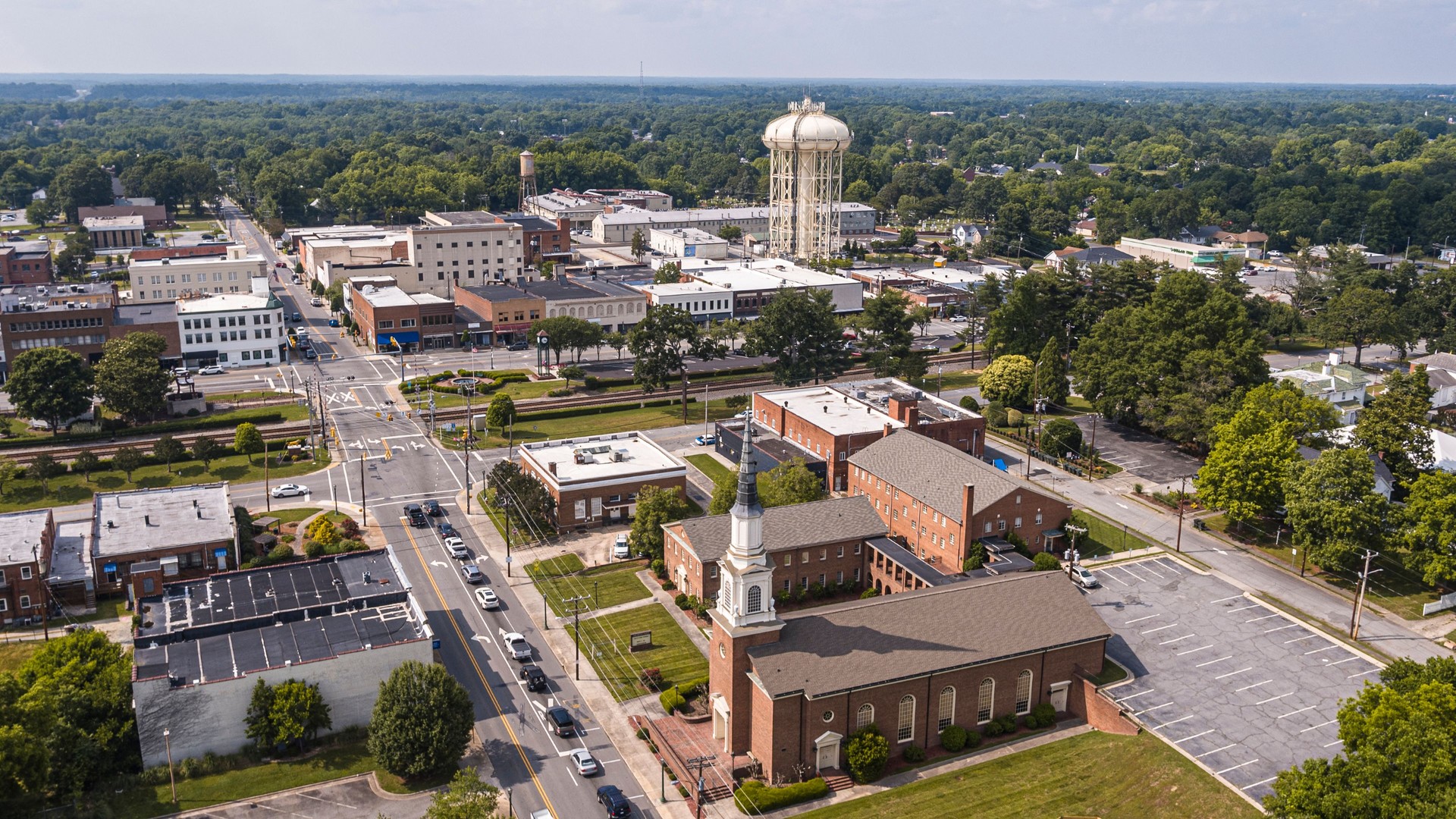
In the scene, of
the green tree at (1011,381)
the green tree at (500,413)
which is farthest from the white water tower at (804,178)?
the green tree at (500,413)

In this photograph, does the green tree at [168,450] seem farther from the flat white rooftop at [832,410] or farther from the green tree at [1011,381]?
the green tree at [1011,381]

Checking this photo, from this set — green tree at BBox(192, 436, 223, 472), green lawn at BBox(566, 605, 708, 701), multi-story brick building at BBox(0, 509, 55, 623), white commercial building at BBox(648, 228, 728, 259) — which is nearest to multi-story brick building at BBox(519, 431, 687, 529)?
green lawn at BBox(566, 605, 708, 701)

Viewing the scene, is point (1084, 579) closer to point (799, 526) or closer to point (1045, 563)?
point (1045, 563)

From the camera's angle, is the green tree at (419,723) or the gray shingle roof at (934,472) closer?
the green tree at (419,723)

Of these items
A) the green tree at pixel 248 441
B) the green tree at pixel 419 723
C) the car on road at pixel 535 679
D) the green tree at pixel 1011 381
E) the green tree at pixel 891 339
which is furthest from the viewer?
the green tree at pixel 891 339

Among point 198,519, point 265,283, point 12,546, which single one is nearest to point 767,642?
point 198,519

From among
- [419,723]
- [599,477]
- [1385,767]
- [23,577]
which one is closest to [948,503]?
[599,477]

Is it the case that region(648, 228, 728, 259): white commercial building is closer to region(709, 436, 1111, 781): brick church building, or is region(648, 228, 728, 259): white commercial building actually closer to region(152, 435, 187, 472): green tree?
region(152, 435, 187, 472): green tree
